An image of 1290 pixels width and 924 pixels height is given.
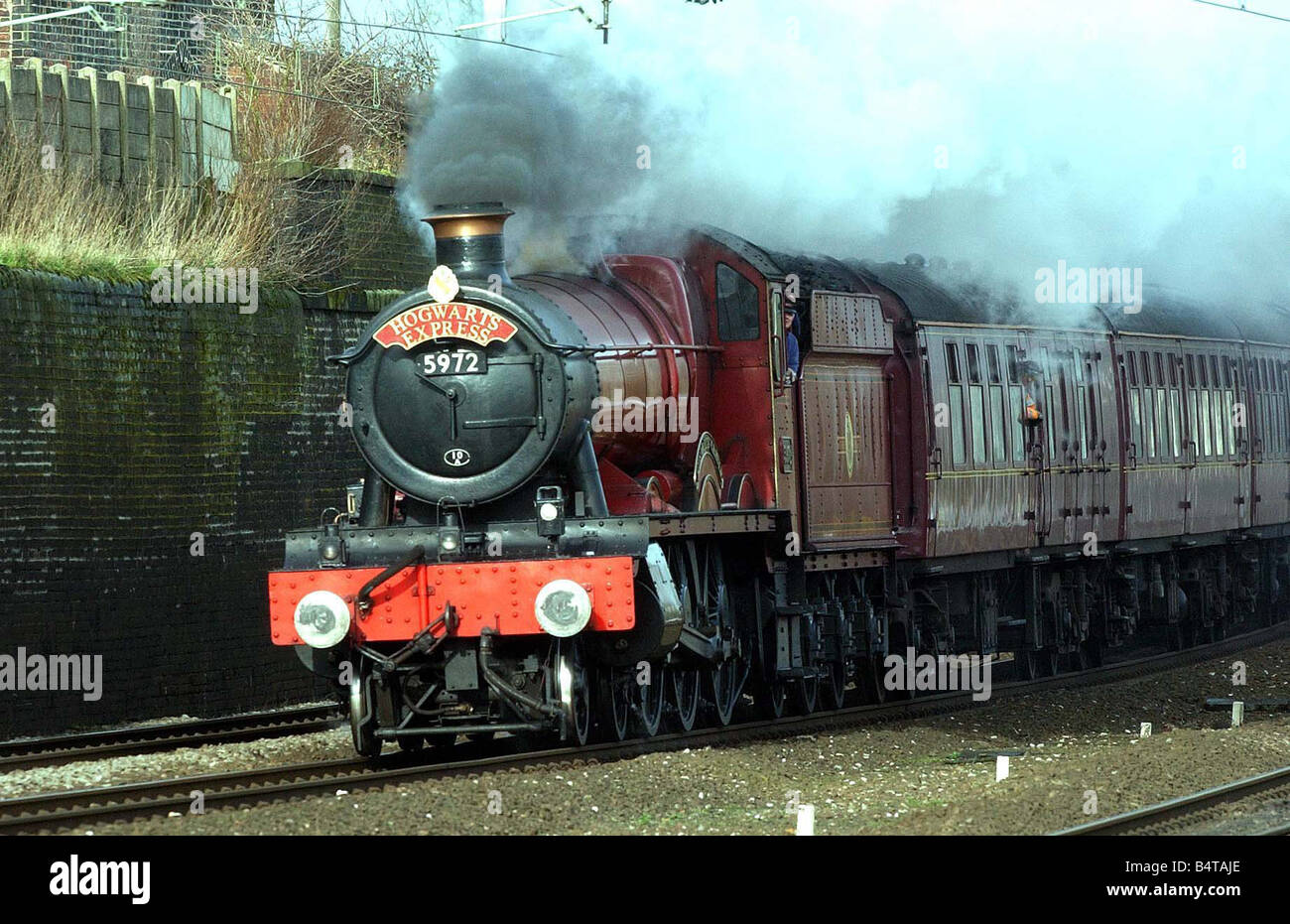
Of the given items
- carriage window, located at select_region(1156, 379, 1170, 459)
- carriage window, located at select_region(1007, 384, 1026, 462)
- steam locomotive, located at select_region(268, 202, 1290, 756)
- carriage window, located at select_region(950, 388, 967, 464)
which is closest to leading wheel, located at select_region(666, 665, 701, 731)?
steam locomotive, located at select_region(268, 202, 1290, 756)

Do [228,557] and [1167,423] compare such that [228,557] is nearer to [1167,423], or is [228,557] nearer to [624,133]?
[624,133]

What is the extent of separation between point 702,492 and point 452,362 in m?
2.26

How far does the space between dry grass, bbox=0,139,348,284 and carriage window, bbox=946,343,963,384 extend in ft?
18.5

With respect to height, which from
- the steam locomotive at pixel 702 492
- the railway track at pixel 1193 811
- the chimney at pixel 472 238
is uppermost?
the chimney at pixel 472 238

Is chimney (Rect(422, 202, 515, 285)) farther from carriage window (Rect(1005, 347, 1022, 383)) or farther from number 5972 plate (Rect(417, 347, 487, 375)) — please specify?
carriage window (Rect(1005, 347, 1022, 383))

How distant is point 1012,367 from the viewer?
1546 centimetres

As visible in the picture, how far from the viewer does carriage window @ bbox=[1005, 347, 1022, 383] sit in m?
15.4

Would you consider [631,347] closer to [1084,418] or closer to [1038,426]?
[1038,426]

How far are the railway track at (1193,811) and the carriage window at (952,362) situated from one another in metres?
4.82

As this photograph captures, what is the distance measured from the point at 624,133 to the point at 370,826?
5828mm

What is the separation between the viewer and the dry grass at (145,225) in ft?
46.0

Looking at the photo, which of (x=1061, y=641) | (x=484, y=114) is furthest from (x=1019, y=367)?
(x=484, y=114)

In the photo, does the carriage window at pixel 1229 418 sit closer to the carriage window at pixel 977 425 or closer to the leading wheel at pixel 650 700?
the carriage window at pixel 977 425

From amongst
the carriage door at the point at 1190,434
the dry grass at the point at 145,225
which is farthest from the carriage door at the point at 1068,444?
the dry grass at the point at 145,225
